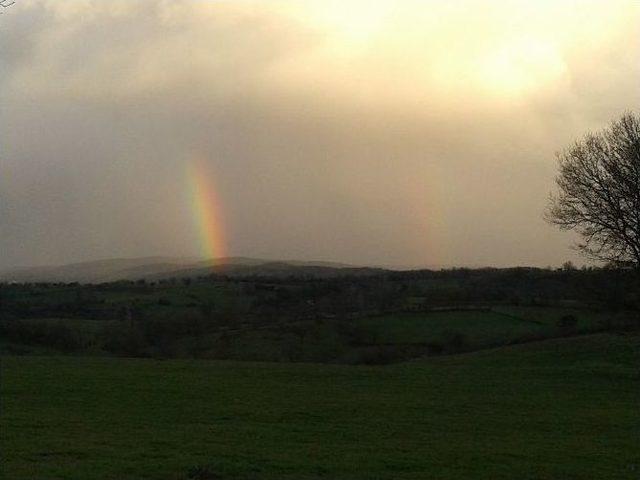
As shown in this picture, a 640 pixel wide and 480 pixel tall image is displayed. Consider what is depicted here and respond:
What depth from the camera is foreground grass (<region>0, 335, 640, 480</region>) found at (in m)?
11.6

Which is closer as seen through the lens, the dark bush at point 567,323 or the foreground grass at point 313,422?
the foreground grass at point 313,422

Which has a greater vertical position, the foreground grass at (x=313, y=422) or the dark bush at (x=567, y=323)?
the foreground grass at (x=313, y=422)

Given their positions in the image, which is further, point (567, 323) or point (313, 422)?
point (567, 323)

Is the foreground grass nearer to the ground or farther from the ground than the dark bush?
farther from the ground

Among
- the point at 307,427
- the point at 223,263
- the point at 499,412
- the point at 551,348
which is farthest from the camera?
the point at 223,263

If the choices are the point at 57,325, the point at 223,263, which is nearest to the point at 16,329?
the point at 57,325

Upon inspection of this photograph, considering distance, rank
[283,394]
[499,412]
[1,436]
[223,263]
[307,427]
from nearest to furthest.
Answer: [1,436] < [307,427] < [499,412] < [283,394] < [223,263]

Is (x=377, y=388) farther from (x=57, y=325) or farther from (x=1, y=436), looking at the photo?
(x=57, y=325)

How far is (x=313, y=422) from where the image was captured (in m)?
16.2

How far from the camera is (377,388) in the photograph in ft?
76.4

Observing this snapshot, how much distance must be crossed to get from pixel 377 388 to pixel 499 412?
5362mm

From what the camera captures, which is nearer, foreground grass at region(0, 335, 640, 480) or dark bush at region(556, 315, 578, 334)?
foreground grass at region(0, 335, 640, 480)

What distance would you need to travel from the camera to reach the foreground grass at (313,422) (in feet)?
38.1

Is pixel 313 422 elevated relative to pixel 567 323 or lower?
elevated
